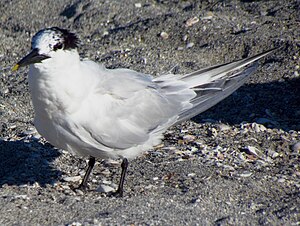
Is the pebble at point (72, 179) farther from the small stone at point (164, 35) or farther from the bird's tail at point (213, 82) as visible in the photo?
the small stone at point (164, 35)

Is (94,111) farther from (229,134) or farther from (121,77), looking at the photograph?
(229,134)

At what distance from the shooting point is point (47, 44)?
404 cm

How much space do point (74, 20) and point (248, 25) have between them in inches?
68.0

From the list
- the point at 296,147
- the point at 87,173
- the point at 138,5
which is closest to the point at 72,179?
the point at 87,173

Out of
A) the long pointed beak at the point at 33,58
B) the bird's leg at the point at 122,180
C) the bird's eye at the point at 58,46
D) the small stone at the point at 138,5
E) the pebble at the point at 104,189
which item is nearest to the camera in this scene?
the long pointed beak at the point at 33,58

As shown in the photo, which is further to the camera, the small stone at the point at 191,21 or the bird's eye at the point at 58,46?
the small stone at the point at 191,21

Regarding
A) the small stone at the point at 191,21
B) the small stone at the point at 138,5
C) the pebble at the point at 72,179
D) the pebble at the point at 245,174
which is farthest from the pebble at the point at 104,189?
the small stone at the point at 138,5

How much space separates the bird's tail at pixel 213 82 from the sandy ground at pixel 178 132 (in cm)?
37

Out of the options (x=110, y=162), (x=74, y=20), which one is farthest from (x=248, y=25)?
(x=110, y=162)

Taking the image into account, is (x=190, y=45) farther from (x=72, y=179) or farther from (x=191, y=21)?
(x=72, y=179)

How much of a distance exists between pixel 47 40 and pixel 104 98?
1.83ft

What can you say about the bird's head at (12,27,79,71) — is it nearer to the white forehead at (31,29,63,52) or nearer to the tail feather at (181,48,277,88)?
the white forehead at (31,29,63,52)

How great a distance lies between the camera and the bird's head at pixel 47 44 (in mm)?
3994

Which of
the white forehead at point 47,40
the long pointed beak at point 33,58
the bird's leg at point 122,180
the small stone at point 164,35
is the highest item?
the white forehead at point 47,40
